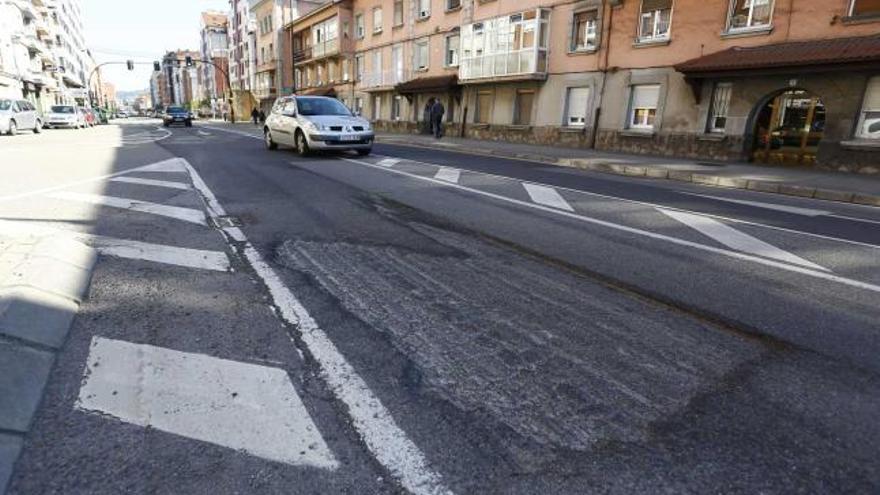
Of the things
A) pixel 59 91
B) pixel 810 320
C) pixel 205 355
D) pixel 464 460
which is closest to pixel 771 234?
pixel 810 320

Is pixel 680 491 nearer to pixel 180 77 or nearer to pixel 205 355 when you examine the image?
pixel 205 355

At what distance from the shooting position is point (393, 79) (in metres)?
34.1

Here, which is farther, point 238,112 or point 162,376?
point 238,112

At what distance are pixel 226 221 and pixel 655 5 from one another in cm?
1799

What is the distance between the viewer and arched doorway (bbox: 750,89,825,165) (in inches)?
570

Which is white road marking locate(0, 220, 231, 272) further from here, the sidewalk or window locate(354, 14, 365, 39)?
window locate(354, 14, 365, 39)

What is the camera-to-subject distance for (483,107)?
26688mm

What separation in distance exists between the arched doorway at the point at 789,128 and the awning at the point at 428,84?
15560 millimetres

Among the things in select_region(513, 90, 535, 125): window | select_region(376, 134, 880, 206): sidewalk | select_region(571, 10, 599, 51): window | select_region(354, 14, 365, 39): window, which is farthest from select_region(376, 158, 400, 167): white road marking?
select_region(354, 14, 365, 39): window

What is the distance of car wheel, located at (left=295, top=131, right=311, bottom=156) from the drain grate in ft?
26.5

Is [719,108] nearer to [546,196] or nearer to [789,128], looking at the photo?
[789,128]

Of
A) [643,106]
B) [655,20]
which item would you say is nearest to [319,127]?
[643,106]

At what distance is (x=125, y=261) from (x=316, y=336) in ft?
7.79

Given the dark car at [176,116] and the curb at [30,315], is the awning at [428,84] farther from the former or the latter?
the curb at [30,315]
